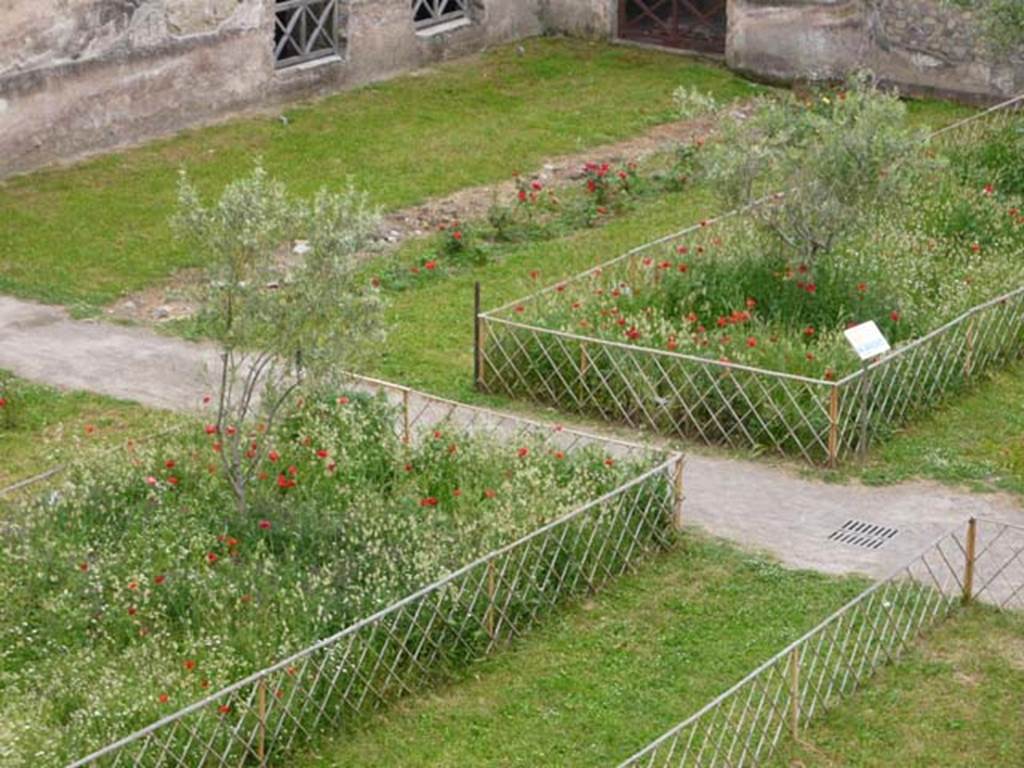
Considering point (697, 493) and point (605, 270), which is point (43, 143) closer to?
point (605, 270)

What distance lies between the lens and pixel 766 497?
45.4 feet

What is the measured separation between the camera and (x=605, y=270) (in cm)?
1686

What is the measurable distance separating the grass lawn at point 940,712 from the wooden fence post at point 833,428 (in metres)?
2.25

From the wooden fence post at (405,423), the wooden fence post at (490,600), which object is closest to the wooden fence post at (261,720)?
the wooden fence post at (490,600)

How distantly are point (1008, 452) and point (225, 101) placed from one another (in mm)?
10637

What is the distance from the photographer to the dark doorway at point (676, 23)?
84.5 ft

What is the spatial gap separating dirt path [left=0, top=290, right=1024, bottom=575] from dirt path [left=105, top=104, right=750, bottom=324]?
2.59 feet

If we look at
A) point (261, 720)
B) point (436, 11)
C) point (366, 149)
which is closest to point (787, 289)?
point (261, 720)

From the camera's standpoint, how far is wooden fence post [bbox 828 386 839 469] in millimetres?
14055

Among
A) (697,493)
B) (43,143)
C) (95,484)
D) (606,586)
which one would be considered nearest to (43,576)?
(95,484)

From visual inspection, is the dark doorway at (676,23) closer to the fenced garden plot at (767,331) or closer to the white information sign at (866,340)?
the fenced garden plot at (767,331)

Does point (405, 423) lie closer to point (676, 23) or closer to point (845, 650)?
point (845, 650)

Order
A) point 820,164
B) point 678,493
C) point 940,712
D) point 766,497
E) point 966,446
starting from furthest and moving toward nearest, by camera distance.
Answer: point 820,164
point 966,446
point 766,497
point 678,493
point 940,712

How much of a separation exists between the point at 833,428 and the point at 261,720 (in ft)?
16.6
